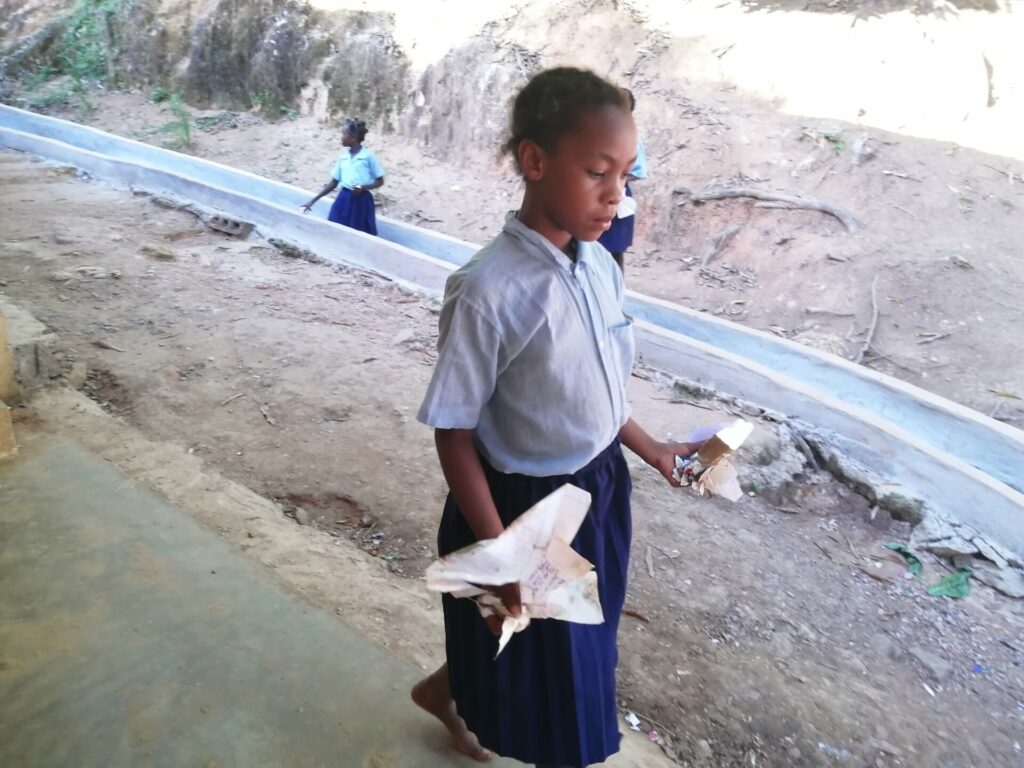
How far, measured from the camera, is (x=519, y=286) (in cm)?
133

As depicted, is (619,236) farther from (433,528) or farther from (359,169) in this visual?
(359,169)

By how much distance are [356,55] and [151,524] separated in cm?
1099

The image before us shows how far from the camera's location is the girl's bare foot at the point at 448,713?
71.5 inches

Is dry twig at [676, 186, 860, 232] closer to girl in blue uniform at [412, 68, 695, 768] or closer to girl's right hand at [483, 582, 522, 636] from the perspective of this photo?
girl in blue uniform at [412, 68, 695, 768]

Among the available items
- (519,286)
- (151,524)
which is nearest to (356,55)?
(151,524)

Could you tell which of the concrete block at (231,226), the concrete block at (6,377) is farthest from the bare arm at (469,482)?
the concrete block at (231,226)

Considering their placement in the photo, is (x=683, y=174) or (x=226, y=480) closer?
(x=226, y=480)

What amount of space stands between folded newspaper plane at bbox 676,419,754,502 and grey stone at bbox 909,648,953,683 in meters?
2.00

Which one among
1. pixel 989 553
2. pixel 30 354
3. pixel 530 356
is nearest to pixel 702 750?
pixel 530 356

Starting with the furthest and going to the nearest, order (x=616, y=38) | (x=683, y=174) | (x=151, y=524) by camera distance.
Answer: (x=616, y=38) < (x=683, y=174) < (x=151, y=524)

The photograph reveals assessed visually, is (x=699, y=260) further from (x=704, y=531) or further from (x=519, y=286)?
(x=519, y=286)

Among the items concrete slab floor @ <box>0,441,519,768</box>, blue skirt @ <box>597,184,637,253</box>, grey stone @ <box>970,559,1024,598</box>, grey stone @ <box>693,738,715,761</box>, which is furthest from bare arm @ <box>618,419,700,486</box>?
blue skirt @ <box>597,184,637,253</box>

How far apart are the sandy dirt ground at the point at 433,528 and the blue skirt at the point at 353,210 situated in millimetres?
1987

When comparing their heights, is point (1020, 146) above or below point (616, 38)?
below
